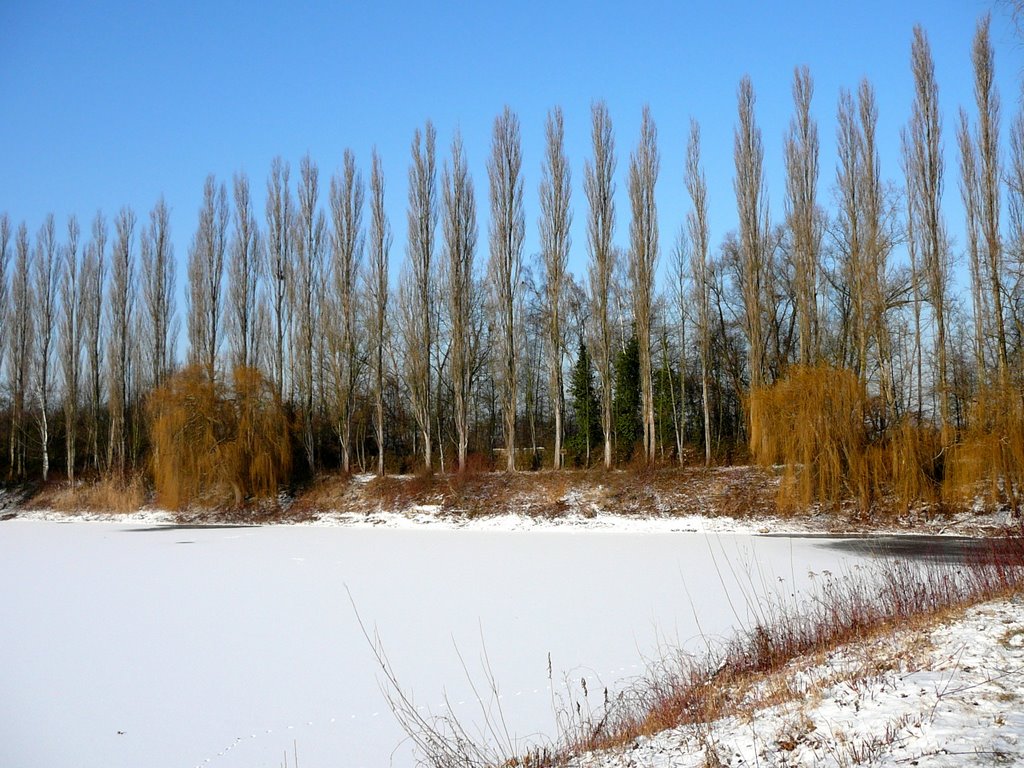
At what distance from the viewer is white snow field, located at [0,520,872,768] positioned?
516 cm

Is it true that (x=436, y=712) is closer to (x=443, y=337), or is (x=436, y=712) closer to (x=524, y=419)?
(x=443, y=337)

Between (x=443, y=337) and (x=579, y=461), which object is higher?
(x=443, y=337)

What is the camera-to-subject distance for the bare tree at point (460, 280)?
1059 inches

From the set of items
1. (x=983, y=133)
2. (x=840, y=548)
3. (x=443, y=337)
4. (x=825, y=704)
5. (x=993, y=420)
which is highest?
(x=983, y=133)

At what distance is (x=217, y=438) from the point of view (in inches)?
1001

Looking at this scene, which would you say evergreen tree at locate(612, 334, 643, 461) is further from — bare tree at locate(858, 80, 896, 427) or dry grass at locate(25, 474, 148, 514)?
dry grass at locate(25, 474, 148, 514)

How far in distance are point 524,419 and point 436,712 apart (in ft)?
112

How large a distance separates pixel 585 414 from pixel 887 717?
2762 cm

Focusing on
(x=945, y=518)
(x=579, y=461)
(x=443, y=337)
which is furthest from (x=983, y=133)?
(x=443, y=337)

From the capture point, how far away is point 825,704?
3.82 m

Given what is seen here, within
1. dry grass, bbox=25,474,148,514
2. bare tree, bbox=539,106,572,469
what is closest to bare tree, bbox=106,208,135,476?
dry grass, bbox=25,474,148,514

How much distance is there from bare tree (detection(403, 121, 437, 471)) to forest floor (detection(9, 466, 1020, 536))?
3.09m

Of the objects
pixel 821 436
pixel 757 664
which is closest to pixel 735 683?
pixel 757 664

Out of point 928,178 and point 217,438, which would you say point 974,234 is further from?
point 217,438
